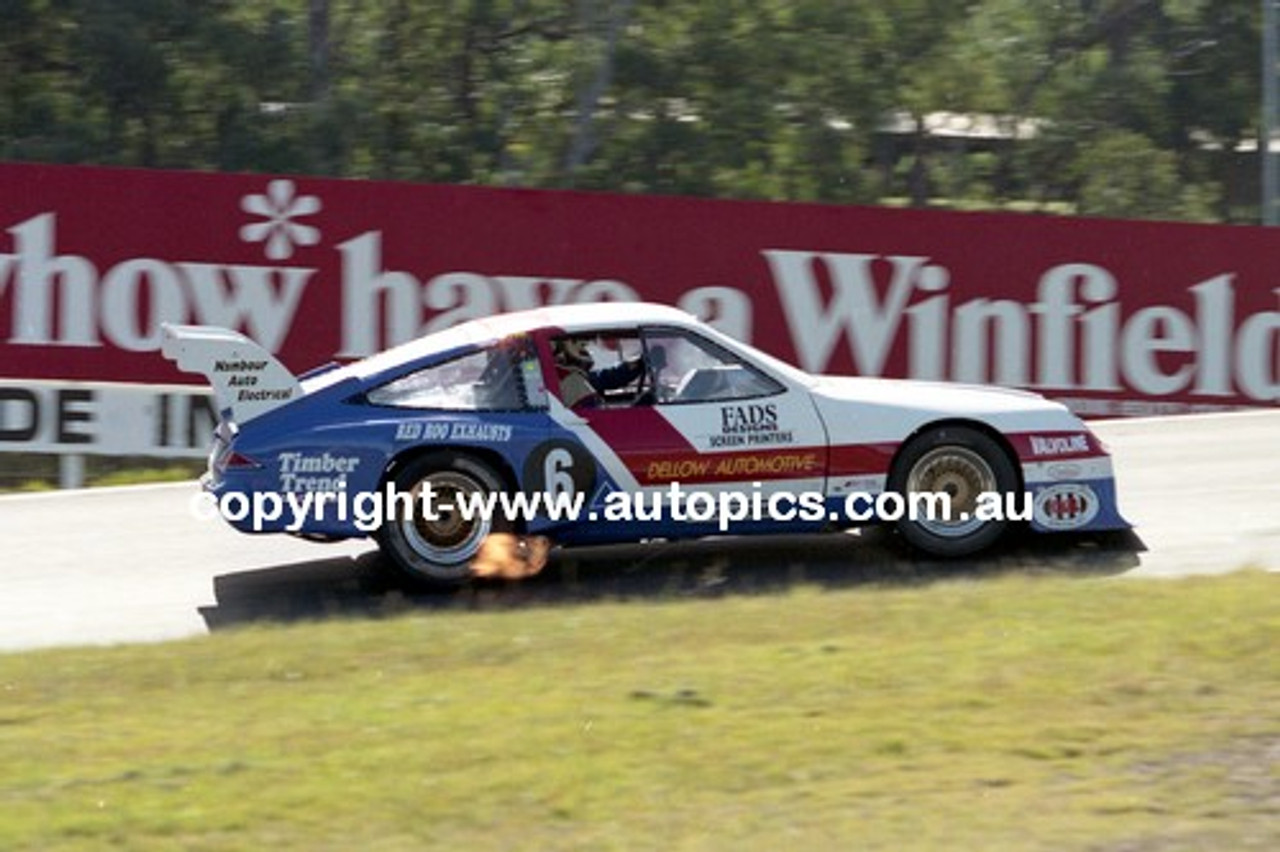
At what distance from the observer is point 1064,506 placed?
11.3 meters

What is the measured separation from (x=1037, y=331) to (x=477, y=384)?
23.1 feet

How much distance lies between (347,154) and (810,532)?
20479 mm

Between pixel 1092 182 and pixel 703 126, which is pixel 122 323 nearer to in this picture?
pixel 703 126

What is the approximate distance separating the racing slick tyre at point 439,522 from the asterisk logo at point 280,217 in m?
5.65

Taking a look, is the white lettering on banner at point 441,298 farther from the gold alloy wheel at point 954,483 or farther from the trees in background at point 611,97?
the trees in background at point 611,97

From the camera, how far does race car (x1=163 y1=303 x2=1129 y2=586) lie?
11023 millimetres

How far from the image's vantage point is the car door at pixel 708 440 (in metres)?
11.1

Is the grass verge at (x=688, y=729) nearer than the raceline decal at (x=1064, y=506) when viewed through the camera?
Yes

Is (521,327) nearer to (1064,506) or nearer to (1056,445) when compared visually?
(1056,445)

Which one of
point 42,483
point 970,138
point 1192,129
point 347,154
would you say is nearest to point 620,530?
point 42,483

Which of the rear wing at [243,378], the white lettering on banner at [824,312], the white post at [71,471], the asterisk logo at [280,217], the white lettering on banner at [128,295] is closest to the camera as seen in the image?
the rear wing at [243,378]

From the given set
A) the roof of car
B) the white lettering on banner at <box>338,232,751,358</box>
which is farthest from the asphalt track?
the white lettering on banner at <box>338,232,751,358</box>

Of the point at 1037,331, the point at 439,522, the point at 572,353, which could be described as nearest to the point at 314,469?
the point at 439,522

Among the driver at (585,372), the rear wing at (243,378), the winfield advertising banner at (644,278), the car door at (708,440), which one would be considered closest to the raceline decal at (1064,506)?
the car door at (708,440)
